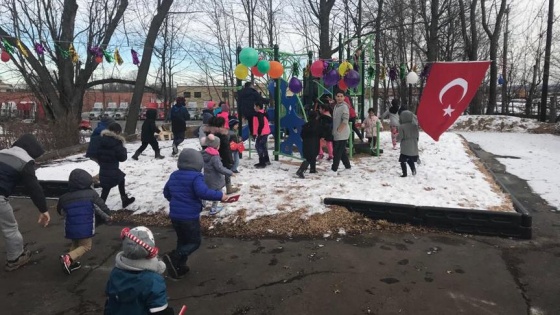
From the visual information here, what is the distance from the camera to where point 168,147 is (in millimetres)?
13531

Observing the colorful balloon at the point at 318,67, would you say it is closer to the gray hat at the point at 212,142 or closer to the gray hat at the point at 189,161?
the gray hat at the point at 212,142

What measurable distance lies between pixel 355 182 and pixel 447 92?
254cm

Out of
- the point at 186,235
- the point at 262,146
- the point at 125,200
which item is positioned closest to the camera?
the point at 186,235

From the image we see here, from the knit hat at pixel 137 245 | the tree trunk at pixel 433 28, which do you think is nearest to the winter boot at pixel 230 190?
the knit hat at pixel 137 245

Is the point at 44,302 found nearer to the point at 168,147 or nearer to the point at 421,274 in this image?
the point at 421,274

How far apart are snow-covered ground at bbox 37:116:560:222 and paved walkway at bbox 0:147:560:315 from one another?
3.49 feet

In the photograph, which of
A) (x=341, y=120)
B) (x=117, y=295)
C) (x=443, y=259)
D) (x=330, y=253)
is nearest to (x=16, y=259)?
(x=117, y=295)

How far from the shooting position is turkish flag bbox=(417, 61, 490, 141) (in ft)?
19.8

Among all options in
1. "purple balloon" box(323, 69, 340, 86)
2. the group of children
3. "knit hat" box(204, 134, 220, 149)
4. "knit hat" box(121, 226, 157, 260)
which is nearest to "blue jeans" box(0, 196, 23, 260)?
"knit hat" box(204, 134, 220, 149)

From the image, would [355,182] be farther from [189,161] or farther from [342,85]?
[189,161]

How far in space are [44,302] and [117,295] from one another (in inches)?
82.6

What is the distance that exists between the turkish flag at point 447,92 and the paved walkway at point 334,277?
1888mm

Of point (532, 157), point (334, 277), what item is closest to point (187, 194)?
point (334, 277)

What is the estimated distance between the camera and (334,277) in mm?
4461
